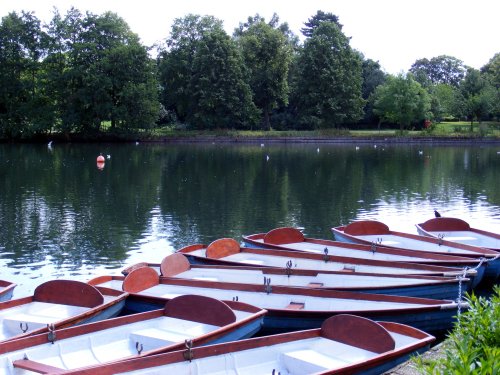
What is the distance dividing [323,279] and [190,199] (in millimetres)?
17654

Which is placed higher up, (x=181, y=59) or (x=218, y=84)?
(x=181, y=59)

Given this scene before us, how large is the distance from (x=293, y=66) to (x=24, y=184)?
5450 cm

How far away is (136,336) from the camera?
10.0m

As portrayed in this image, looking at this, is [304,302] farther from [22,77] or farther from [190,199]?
[22,77]

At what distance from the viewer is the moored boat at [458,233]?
1761cm

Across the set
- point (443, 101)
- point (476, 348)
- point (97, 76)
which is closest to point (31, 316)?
point (476, 348)

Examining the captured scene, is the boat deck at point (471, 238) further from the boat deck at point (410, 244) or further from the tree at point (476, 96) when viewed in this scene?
the tree at point (476, 96)

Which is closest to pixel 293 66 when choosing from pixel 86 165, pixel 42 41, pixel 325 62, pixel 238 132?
pixel 325 62

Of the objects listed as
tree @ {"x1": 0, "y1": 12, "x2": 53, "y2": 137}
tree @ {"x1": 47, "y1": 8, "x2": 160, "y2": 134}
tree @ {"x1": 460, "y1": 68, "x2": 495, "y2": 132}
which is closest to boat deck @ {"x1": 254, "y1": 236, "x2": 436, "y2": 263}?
tree @ {"x1": 47, "y1": 8, "x2": 160, "y2": 134}

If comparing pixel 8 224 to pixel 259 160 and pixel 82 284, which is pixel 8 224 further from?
pixel 259 160

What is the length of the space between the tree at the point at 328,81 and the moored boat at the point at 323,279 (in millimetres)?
62650

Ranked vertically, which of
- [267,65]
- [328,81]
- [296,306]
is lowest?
[296,306]

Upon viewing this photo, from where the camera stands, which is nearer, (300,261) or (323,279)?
(323,279)

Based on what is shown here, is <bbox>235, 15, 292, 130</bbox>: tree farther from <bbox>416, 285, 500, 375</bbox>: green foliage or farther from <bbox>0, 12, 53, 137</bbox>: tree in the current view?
<bbox>416, 285, 500, 375</bbox>: green foliage
